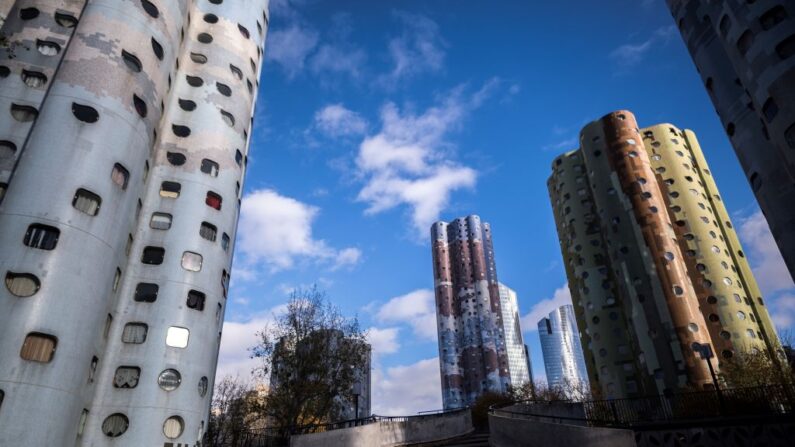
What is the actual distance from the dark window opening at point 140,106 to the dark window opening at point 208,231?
6.89 metres

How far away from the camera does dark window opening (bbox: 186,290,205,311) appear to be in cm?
2491

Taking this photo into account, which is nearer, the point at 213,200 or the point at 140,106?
the point at 140,106

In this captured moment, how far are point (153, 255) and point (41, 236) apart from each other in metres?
6.29

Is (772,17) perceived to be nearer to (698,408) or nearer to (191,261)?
(698,408)

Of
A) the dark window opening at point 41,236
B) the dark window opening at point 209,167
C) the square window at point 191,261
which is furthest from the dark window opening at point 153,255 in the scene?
the dark window opening at point 209,167

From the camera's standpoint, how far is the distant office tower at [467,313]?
9650cm

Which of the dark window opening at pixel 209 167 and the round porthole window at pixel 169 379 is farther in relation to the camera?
the dark window opening at pixel 209 167

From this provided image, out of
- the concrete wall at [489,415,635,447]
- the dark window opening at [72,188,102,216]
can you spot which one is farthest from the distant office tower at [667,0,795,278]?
the dark window opening at [72,188,102,216]

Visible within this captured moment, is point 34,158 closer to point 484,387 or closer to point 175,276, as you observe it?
point 175,276

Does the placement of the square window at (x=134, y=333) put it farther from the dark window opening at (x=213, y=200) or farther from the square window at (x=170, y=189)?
the dark window opening at (x=213, y=200)

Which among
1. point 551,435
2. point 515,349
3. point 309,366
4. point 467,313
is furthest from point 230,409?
point 515,349

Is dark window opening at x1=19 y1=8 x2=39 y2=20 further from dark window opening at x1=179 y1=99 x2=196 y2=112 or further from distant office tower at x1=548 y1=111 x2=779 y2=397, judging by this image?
distant office tower at x1=548 y1=111 x2=779 y2=397

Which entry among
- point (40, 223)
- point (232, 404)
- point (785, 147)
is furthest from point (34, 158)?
point (785, 147)

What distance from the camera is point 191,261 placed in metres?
25.8
